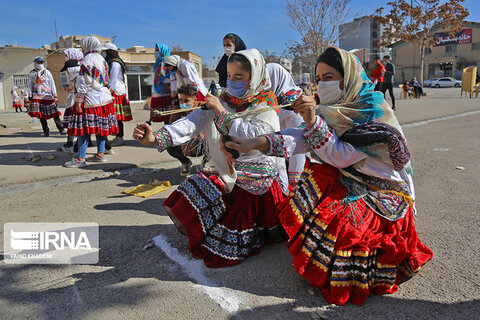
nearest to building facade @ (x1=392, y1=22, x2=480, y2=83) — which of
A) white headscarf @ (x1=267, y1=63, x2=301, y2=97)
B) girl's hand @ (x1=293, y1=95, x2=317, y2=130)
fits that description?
white headscarf @ (x1=267, y1=63, x2=301, y2=97)

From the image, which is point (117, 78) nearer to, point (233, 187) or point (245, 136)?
point (233, 187)

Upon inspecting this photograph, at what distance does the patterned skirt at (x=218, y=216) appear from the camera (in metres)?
2.63

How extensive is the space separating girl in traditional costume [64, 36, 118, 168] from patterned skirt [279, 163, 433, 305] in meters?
4.53

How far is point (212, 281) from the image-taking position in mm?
2420

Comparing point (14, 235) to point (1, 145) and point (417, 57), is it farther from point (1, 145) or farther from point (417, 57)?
point (417, 57)

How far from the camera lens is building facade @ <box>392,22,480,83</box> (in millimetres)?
45656

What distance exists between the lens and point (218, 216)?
2.69 meters

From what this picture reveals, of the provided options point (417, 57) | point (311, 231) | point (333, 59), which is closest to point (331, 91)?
point (333, 59)

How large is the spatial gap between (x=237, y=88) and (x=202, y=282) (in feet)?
4.52

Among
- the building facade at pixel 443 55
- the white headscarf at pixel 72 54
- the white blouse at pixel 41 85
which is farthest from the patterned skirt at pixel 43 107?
the building facade at pixel 443 55

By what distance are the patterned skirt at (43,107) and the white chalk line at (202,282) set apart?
784cm

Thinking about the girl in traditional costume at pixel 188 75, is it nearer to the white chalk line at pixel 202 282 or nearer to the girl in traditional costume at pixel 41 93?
the white chalk line at pixel 202 282

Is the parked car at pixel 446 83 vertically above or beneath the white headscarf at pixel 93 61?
above

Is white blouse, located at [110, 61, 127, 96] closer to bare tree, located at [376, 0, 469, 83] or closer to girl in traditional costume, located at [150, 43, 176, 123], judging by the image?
girl in traditional costume, located at [150, 43, 176, 123]
